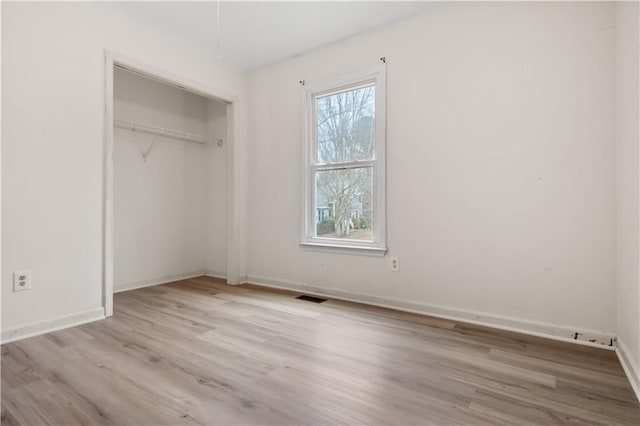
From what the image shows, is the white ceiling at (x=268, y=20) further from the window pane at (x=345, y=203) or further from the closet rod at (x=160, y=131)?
the window pane at (x=345, y=203)

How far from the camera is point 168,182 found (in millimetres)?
4113

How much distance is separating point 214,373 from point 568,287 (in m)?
2.28

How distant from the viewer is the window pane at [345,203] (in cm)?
313

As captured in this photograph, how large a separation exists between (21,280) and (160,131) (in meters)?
2.15

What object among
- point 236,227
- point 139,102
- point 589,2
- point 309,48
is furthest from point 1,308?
point 589,2

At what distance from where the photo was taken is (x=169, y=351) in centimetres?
201

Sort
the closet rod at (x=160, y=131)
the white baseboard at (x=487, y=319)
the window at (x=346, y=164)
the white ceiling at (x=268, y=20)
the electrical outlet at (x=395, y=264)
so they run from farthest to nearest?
the closet rod at (x=160, y=131) < the window at (x=346, y=164) < the electrical outlet at (x=395, y=264) < the white ceiling at (x=268, y=20) < the white baseboard at (x=487, y=319)

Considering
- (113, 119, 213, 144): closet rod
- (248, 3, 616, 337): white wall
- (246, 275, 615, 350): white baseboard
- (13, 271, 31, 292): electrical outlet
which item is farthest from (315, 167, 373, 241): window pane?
(13, 271, 31, 292): electrical outlet

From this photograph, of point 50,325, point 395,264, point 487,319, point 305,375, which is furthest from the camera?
point 395,264

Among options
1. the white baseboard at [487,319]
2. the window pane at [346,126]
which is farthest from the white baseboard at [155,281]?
the window pane at [346,126]

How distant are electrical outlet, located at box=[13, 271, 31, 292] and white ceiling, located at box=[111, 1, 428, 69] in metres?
2.20

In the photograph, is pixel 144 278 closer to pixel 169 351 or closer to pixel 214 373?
pixel 169 351

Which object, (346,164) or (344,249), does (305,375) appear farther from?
(346,164)

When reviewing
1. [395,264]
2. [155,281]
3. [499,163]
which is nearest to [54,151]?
[155,281]
